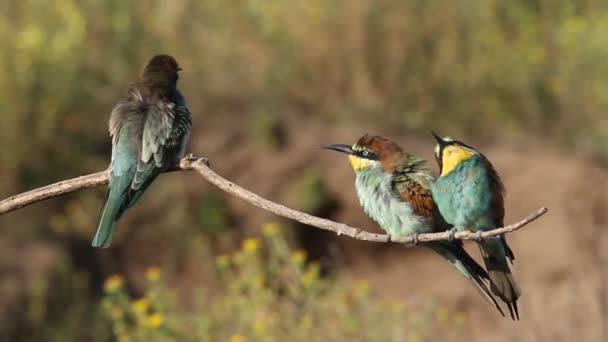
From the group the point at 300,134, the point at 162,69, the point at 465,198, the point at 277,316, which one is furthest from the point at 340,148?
the point at 300,134

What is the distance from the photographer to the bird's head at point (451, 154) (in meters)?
2.77

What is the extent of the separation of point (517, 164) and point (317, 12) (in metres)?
1.51

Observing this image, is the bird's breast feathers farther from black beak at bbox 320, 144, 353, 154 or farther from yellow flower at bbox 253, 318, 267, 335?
yellow flower at bbox 253, 318, 267, 335

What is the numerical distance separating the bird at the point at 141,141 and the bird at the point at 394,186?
1.48 ft

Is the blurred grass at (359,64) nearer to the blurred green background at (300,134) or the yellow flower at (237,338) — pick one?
the blurred green background at (300,134)

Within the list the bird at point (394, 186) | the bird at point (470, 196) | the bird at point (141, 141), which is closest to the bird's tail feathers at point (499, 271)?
the bird at point (470, 196)

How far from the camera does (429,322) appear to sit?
4805 millimetres

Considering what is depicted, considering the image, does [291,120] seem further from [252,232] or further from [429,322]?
[429,322]

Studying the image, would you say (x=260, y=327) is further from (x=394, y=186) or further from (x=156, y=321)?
(x=394, y=186)

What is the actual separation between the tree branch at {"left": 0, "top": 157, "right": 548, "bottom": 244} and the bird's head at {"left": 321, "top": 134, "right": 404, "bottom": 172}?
54 cm

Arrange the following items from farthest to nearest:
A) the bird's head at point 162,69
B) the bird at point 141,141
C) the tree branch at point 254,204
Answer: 1. the bird's head at point 162,69
2. the bird at point 141,141
3. the tree branch at point 254,204

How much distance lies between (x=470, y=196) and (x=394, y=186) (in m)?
0.28

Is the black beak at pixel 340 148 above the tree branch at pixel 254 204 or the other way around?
above

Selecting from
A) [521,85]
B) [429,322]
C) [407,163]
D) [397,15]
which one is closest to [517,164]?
[521,85]
